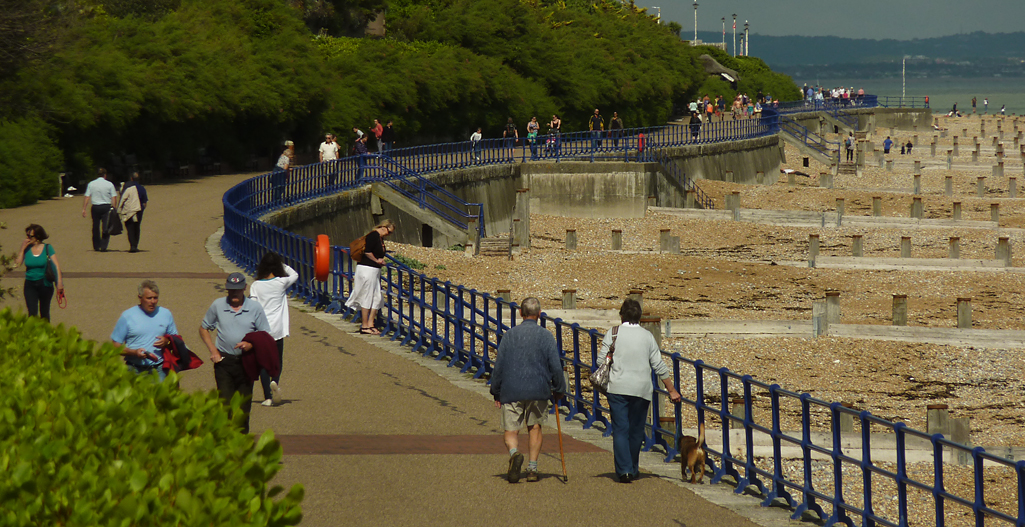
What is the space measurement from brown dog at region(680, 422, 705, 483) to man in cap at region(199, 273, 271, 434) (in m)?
3.56

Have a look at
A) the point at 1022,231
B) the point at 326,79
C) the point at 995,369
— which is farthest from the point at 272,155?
the point at 995,369

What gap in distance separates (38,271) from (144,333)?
4877mm

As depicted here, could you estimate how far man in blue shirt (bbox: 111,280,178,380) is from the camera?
29.2ft

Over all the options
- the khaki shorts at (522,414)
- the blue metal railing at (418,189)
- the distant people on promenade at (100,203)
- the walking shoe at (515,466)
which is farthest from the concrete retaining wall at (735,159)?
the walking shoe at (515,466)

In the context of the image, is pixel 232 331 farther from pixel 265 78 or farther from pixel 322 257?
pixel 265 78

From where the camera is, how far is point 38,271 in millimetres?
13070

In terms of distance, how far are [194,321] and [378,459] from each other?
6379 mm

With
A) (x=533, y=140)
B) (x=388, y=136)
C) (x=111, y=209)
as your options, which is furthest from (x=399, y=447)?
(x=533, y=140)

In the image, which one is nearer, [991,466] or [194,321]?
[991,466]

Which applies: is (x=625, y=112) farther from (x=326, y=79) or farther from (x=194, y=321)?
(x=194, y=321)

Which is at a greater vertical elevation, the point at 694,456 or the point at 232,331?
the point at 232,331

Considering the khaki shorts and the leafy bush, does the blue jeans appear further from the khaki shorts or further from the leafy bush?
the leafy bush

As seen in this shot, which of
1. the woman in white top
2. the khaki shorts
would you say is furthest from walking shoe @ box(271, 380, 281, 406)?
the khaki shorts

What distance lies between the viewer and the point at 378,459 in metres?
9.23
